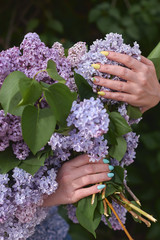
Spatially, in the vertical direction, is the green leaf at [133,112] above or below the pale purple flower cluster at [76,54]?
below

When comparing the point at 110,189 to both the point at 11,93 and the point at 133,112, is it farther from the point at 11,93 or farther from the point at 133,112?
the point at 11,93

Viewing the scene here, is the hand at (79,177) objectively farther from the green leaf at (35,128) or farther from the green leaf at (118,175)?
the green leaf at (35,128)

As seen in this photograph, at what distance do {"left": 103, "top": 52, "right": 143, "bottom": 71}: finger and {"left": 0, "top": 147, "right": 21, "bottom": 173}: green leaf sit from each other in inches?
9.9

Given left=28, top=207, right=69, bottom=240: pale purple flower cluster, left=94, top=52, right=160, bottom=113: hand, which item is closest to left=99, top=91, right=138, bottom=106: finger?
left=94, top=52, right=160, bottom=113: hand

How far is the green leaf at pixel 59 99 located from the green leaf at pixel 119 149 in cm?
13

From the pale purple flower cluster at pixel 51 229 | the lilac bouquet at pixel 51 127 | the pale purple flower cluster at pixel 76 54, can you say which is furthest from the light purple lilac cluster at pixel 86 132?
the pale purple flower cluster at pixel 51 229

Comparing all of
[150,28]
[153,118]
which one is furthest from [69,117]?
[153,118]

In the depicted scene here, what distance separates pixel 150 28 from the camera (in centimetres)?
167

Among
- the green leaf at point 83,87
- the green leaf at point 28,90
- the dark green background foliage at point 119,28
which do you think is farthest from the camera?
the dark green background foliage at point 119,28

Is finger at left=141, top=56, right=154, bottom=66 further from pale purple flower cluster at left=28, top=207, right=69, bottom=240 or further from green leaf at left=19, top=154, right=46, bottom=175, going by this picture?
pale purple flower cluster at left=28, top=207, right=69, bottom=240

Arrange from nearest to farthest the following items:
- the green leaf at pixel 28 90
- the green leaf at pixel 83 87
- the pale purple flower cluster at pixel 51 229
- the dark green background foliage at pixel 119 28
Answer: the green leaf at pixel 28 90, the green leaf at pixel 83 87, the pale purple flower cluster at pixel 51 229, the dark green background foliage at pixel 119 28

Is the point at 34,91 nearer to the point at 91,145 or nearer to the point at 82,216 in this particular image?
the point at 91,145

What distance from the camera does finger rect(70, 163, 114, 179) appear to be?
729 mm

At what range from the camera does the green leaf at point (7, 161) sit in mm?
699
